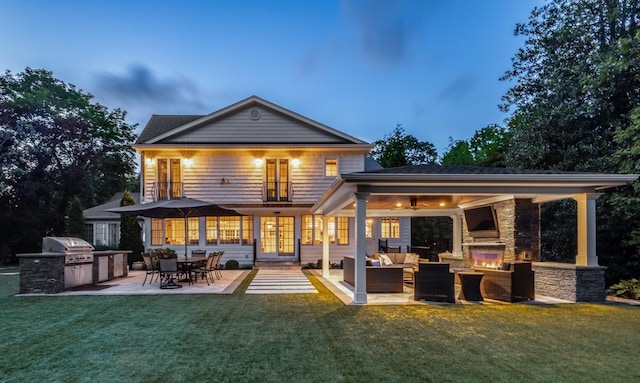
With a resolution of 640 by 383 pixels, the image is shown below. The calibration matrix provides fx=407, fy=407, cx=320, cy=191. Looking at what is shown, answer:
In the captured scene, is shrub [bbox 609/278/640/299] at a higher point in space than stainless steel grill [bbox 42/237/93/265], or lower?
lower

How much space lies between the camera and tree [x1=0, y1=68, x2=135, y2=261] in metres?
19.8

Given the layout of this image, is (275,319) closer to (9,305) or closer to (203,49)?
(9,305)

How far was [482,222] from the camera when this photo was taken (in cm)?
1080

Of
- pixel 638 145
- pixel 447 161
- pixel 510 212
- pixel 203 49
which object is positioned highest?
pixel 203 49

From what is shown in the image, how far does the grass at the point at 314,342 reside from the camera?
393cm

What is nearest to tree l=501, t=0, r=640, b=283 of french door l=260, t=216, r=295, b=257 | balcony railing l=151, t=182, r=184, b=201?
french door l=260, t=216, r=295, b=257

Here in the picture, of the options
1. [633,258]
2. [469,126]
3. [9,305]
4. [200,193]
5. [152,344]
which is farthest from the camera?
[469,126]

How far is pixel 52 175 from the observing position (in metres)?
21.4

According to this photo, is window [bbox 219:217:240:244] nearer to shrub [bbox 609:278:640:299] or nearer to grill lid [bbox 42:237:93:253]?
grill lid [bbox 42:237:93:253]

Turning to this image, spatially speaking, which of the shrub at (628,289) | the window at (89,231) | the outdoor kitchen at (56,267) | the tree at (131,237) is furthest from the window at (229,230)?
the shrub at (628,289)

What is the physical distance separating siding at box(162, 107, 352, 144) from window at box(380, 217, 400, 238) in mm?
3864

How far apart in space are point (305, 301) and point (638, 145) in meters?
8.24

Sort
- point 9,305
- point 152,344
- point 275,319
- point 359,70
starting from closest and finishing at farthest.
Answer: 1. point 152,344
2. point 275,319
3. point 9,305
4. point 359,70

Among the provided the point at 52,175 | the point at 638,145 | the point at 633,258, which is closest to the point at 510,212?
the point at 638,145
